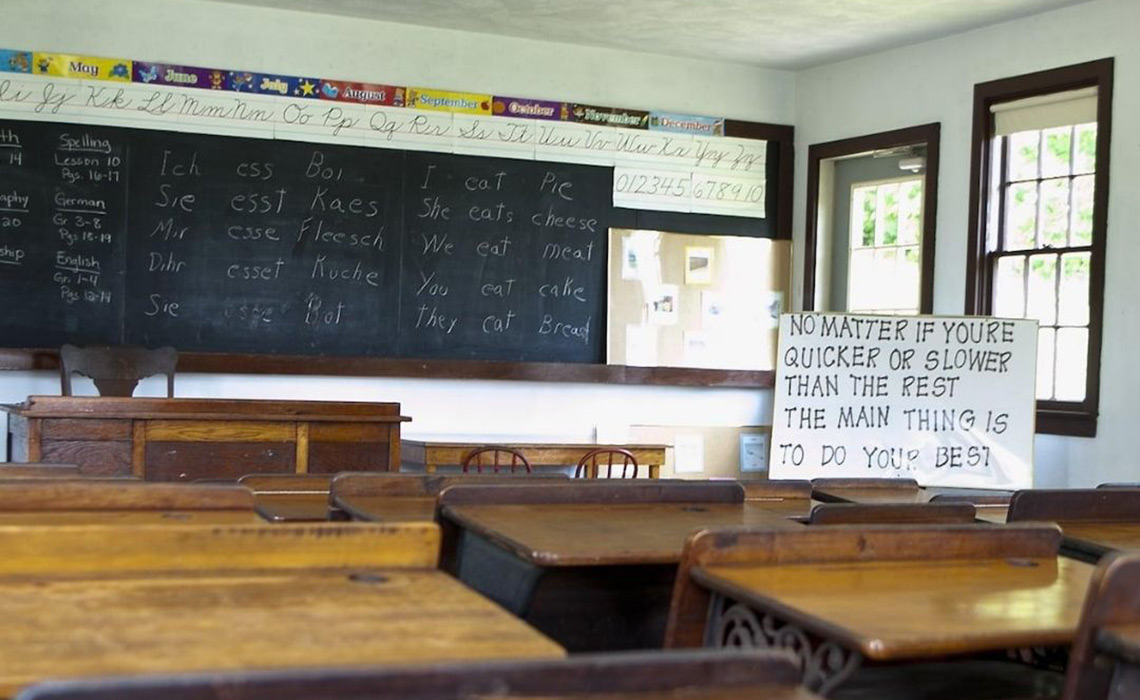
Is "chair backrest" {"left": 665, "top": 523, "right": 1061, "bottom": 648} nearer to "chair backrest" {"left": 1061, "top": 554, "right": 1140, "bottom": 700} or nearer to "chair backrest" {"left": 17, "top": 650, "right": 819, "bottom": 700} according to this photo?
"chair backrest" {"left": 1061, "top": 554, "right": 1140, "bottom": 700}

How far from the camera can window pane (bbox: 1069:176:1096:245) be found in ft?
19.9

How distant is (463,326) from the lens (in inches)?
273

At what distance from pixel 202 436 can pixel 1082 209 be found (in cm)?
397

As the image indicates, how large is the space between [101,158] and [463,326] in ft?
6.32

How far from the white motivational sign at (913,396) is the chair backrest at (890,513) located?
302 centimetres

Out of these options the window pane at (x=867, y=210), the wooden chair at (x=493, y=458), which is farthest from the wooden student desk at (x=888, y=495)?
the window pane at (x=867, y=210)

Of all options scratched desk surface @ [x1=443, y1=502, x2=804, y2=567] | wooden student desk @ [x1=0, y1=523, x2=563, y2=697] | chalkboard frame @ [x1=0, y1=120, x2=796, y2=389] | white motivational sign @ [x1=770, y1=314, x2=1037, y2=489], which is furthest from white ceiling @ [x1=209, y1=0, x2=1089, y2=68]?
Answer: wooden student desk @ [x1=0, y1=523, x2=563, y2=697]

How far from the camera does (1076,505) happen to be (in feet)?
9.36

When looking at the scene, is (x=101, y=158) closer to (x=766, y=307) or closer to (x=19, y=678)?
(x=766, y=307)

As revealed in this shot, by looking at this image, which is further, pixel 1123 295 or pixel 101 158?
pixel 101 158

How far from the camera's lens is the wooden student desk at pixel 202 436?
4.73m

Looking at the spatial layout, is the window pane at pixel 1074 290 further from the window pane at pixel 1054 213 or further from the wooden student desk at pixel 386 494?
the wooden student desk at pixel 386 494

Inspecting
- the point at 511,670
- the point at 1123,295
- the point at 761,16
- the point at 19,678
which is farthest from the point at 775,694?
the point at 761,16

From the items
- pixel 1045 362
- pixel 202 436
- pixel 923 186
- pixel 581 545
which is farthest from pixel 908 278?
pixel 581 545
